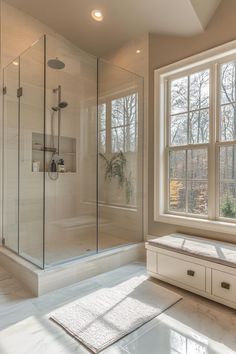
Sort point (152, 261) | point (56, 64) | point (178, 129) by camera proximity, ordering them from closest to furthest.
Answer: point (152, 261) → point (178, 129) → point (56, 64)

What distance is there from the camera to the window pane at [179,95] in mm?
3064

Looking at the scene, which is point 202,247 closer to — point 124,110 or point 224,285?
point 224,285

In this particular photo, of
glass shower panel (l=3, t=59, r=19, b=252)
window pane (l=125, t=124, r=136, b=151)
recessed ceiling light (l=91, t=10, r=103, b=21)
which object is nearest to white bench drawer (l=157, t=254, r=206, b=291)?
window pane (l=125, t=124, r=136, b=151)

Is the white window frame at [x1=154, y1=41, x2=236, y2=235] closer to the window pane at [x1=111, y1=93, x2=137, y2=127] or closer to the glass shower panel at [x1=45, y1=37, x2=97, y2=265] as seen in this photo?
the window pane at [x1=111, y1=93, x2=137, y2=127]

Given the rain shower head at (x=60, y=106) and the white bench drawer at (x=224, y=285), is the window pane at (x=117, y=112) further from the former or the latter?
the white bench drawer at (x=224, y=285)

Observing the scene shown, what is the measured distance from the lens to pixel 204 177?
287 cm

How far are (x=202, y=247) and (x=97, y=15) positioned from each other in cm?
319

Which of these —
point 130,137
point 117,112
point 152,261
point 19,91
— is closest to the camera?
point 152,261

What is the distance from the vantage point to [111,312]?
1.95m

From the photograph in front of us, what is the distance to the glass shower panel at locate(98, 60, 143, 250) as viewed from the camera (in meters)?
3.57

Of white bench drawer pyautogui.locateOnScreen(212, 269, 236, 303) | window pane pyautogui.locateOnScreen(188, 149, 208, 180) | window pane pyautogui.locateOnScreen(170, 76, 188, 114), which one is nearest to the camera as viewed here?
white bench drawer pyautogui.locateOnScreen(212, 269, 236, 303)

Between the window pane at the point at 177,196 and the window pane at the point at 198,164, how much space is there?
19cm

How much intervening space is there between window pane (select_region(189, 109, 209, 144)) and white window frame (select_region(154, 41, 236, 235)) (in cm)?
7

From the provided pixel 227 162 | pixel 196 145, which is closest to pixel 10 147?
pixel 196 145
